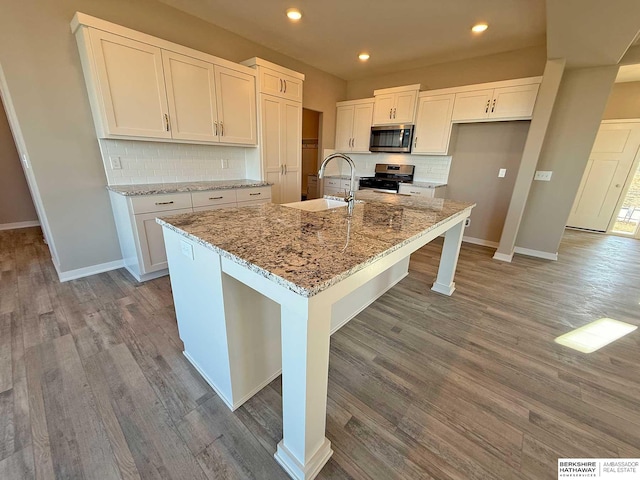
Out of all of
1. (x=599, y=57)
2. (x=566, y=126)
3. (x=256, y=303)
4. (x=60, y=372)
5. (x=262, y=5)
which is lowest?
(x=60, y=372)

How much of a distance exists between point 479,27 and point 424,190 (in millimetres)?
1945

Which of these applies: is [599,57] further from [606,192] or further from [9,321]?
[9,321]

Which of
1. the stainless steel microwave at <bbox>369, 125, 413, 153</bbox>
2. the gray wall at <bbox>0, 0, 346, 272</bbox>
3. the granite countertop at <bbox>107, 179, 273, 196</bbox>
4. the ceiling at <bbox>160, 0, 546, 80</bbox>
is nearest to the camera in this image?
the gray wall at <bbox>0, 0, 346, 272</bbox>

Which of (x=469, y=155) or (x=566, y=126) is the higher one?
(x=566, y=126)

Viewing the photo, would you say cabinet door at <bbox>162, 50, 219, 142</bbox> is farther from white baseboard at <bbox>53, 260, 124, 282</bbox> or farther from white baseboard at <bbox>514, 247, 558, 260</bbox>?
white baseboard at <bbox>514, 247, 558, 260</bbox>

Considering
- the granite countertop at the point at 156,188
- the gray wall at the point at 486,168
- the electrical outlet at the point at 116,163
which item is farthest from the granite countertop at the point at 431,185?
the electrical outlet at the point at 116,163

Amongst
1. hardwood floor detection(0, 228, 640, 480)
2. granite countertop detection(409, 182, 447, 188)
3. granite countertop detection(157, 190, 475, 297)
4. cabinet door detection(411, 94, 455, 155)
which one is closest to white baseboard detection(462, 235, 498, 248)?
granite countertop detection(409, 182, 447, 188)

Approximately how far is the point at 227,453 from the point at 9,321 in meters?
2.10

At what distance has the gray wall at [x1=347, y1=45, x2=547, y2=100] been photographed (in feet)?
10.7

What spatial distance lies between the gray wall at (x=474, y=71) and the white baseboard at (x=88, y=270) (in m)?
4.79

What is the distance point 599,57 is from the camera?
2643mm

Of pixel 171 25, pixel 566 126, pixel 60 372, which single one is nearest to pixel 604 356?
pixel 566 126

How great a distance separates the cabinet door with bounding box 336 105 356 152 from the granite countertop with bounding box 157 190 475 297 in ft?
11.0

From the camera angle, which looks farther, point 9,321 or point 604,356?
point 9,321
